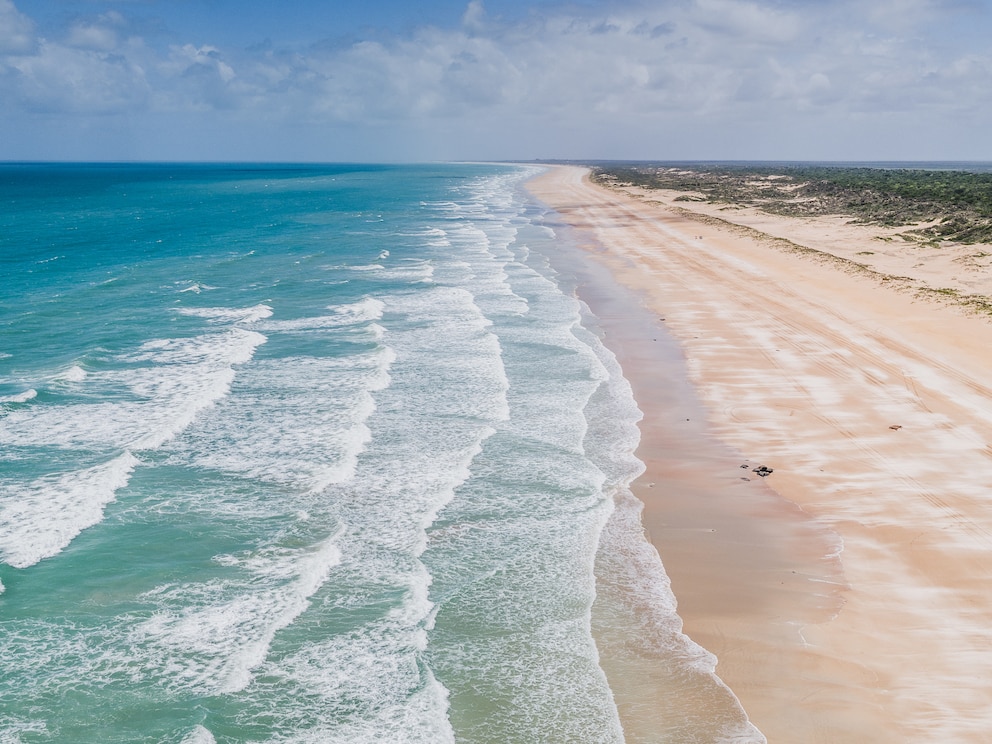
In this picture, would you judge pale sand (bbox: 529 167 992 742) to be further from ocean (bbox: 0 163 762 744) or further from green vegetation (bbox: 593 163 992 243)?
green vegetation (bbox: 593 163 992 243)

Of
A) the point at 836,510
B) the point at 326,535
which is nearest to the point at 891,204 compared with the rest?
the point at 836,510

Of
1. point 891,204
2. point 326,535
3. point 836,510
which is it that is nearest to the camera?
point 326,535

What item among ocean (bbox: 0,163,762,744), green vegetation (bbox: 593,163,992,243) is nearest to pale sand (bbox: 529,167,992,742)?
ocean (bbox: 0,163,762,744)

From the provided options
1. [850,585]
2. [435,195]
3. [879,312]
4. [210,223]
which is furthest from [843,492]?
[435,195]

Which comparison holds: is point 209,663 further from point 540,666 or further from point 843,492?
point 843,492

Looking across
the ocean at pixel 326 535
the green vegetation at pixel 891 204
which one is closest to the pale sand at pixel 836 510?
the ocean at pixel 326 535

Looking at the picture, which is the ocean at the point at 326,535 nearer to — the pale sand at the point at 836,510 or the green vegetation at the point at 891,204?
the pale sand at the point at 836,510

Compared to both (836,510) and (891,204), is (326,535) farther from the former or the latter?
(891,204)
